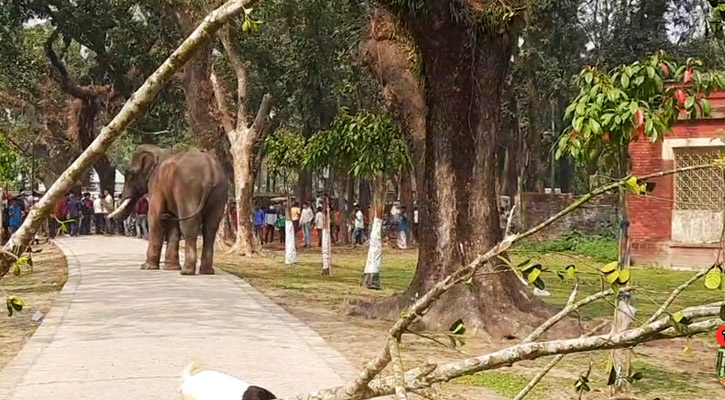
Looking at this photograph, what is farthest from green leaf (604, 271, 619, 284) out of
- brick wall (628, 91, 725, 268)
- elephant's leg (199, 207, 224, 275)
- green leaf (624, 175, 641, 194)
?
brick wall (628, 91, 725, 268)

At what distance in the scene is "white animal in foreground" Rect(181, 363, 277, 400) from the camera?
15.3 feet

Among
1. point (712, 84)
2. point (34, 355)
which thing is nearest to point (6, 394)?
point (34, 355)

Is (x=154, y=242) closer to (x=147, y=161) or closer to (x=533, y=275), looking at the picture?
(x=147, y=161)

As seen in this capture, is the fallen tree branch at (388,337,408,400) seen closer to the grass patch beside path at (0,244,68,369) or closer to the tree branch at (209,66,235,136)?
the grass patch beside path at (0,244,68,369)

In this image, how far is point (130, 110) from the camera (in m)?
2.89

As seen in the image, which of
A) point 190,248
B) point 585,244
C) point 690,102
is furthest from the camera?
point 585,244

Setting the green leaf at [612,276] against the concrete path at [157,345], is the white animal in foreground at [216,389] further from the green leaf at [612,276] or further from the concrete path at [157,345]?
the green leaf at [612,276]

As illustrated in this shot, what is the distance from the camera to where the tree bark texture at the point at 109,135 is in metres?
2.85

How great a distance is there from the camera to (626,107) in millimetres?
7000

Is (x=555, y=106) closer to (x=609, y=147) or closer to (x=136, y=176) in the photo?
(x=136, y=176)

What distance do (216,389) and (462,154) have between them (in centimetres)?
597

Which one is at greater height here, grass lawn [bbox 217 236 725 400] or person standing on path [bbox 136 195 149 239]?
person standing on path [bbox 136 195 149 239]

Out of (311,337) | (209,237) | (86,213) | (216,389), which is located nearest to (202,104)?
(209,237)

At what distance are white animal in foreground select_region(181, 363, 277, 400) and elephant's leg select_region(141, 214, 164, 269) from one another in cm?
1050
